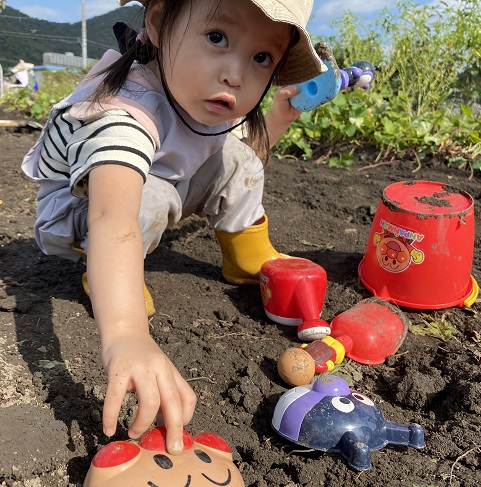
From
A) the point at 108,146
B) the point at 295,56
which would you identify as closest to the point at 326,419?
the point at 108,146

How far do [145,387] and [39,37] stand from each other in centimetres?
3282

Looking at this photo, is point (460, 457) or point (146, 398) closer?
point (146, 398)

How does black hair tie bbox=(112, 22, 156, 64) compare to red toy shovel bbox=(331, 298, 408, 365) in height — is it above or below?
above

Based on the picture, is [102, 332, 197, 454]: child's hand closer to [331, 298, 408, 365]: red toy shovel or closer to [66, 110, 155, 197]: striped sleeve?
[66, 110, 155, 197]: striped sleeve

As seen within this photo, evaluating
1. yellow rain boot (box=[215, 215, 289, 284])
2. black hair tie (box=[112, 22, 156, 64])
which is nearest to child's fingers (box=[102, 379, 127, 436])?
black hair tie (box=[112, 22, 156, 64])

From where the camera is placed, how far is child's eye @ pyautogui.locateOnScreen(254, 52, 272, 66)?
1489mm

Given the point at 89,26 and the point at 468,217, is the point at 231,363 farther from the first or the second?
the point at 89,26

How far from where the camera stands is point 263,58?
1.51 m

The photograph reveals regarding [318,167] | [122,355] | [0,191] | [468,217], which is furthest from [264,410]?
[318,167]

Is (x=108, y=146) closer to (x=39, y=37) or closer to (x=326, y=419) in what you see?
(x=326, y=419)

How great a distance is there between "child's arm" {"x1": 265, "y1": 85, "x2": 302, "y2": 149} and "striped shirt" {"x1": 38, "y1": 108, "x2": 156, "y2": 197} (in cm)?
76

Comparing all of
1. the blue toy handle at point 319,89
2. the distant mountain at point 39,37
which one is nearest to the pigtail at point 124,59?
the blue toy handle at point 319,89

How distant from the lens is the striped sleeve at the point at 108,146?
1416 mm

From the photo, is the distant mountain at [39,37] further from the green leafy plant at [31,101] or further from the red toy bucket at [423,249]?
the red toy bucket at [423,249]
